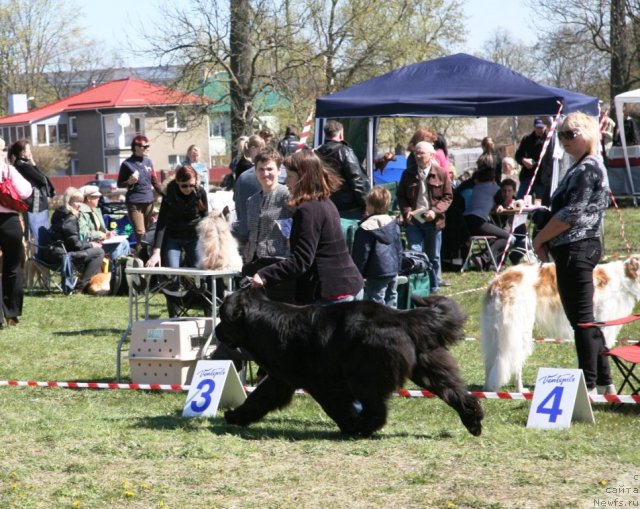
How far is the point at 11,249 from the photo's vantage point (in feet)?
32.9

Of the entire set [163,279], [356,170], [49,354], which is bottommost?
[49,354]

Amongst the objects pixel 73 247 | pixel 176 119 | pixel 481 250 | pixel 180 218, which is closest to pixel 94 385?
pixel 180 218

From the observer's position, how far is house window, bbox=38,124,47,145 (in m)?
67.5

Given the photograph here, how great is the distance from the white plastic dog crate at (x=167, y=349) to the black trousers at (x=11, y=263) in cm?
314

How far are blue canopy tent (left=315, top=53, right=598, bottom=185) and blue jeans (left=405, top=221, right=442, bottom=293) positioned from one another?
183cm

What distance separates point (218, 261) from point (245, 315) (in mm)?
2211

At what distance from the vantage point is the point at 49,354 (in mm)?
8977

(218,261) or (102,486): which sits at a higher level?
(218,261)

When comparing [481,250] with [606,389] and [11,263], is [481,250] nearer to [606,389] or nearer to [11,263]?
[11,263]

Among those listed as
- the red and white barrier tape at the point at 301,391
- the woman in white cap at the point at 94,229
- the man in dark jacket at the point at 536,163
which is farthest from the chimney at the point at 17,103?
the red and white barrier tape at the point at 301,391

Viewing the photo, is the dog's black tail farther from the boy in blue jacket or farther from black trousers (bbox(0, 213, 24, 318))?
black trousers (bbox(0, 213, 24, 318))

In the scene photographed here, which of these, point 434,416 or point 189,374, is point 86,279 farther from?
point 434,416

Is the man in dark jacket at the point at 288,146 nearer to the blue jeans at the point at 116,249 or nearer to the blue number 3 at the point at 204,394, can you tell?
the blue jeans at the point at 116,249

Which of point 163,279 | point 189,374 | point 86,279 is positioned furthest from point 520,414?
point 86,279
